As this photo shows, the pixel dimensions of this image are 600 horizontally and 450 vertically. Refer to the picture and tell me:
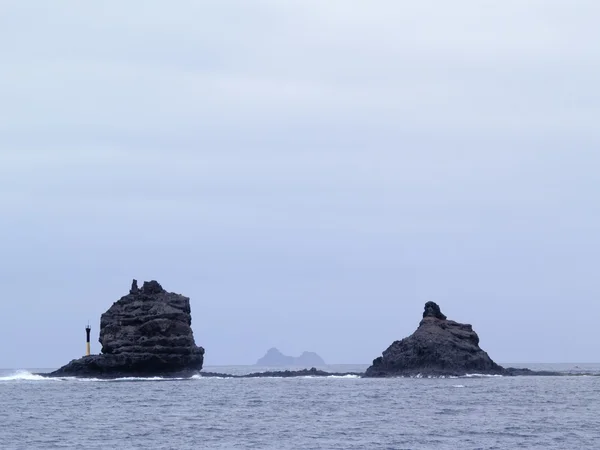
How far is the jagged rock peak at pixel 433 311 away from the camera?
406 feet

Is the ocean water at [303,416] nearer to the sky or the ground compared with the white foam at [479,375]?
nearer to the ground

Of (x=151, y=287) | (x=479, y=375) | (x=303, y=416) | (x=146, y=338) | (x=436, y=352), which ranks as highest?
(x=151, y=287)

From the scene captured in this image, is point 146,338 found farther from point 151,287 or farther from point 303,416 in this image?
point 303,416

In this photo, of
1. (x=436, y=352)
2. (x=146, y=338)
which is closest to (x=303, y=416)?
(x=436, y=352)

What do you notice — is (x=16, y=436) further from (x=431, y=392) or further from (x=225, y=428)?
(x=431, y=392)

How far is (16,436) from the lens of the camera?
5819cm

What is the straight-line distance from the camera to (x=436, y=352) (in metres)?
117

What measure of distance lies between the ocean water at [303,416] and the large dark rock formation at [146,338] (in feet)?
28.3

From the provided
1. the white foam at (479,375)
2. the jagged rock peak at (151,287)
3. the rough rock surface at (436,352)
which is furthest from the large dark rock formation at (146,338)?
the white foam at (479,375)

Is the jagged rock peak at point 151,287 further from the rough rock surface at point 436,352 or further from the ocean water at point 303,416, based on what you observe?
the rough rock surface at point 436,352

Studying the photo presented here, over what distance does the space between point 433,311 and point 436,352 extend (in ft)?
27.0

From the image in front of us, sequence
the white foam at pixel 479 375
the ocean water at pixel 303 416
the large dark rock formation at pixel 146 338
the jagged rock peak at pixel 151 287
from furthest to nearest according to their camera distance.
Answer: the jagged rock peak at pixel 151 287
the white foam at pixel 479 375
the large dark rock formation at pixel 146 338
the ocean water at pixel 303 416

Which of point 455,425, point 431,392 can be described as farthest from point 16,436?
point 431,392

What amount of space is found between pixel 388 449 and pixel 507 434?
32.6 feet
